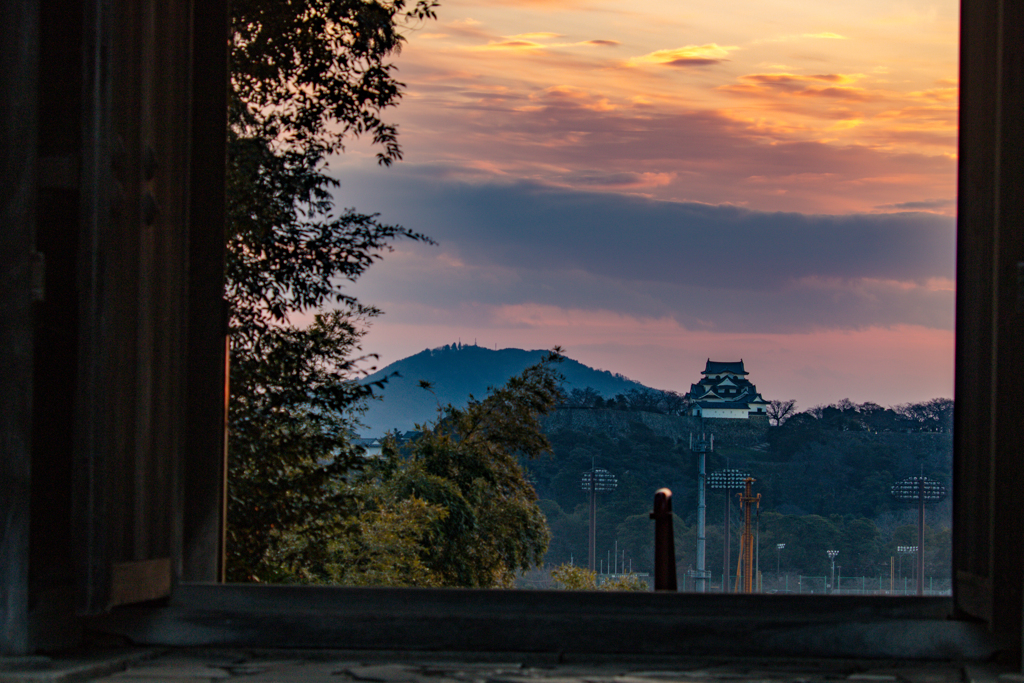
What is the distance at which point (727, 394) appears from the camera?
128ft

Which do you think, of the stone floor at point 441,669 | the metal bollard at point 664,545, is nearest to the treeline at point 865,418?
the metal bollard at point 664,545

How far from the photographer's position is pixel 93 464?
2080 millimetres

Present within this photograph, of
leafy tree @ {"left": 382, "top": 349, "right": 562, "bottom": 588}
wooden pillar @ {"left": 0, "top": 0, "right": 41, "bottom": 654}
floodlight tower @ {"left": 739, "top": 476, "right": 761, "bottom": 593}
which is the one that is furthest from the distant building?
wooden pillar @ {"left": 0, "top": 0, "right": 41, "bottom": 654}

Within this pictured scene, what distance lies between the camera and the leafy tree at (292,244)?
497 cm

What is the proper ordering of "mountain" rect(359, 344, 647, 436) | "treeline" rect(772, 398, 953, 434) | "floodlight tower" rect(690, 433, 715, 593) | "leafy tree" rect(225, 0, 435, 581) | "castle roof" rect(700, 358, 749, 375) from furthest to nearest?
1. "castle roof" rect(700, 358, 749, 375)
2. "treeline" rect(772, 398, 953, 434)
3. "floodlight tower" rect(690, 433, 715, 593)
4. "mountain" rect(359, 344, 647, 436)
5. "leafy tree" rect(225, 0, 435, 581)

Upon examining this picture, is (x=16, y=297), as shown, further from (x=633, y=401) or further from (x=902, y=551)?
(x=902, y=551)

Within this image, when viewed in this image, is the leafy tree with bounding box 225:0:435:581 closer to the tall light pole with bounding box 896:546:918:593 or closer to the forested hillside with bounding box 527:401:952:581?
the forested hillside with bounding box 527:401:952:581

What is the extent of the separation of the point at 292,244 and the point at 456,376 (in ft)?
41.5

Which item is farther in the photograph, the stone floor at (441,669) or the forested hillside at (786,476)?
the forested hillside at (786,476)

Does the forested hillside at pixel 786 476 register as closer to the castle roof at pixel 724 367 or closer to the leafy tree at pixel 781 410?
the leafy tree at pixel 781 410

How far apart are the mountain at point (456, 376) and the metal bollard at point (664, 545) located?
9.07 metres

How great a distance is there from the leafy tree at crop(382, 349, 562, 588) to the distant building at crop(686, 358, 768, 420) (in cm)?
2164

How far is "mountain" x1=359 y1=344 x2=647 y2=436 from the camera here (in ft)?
49.7

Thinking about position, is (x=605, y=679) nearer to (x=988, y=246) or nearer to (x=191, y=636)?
(x=191, y=636)
